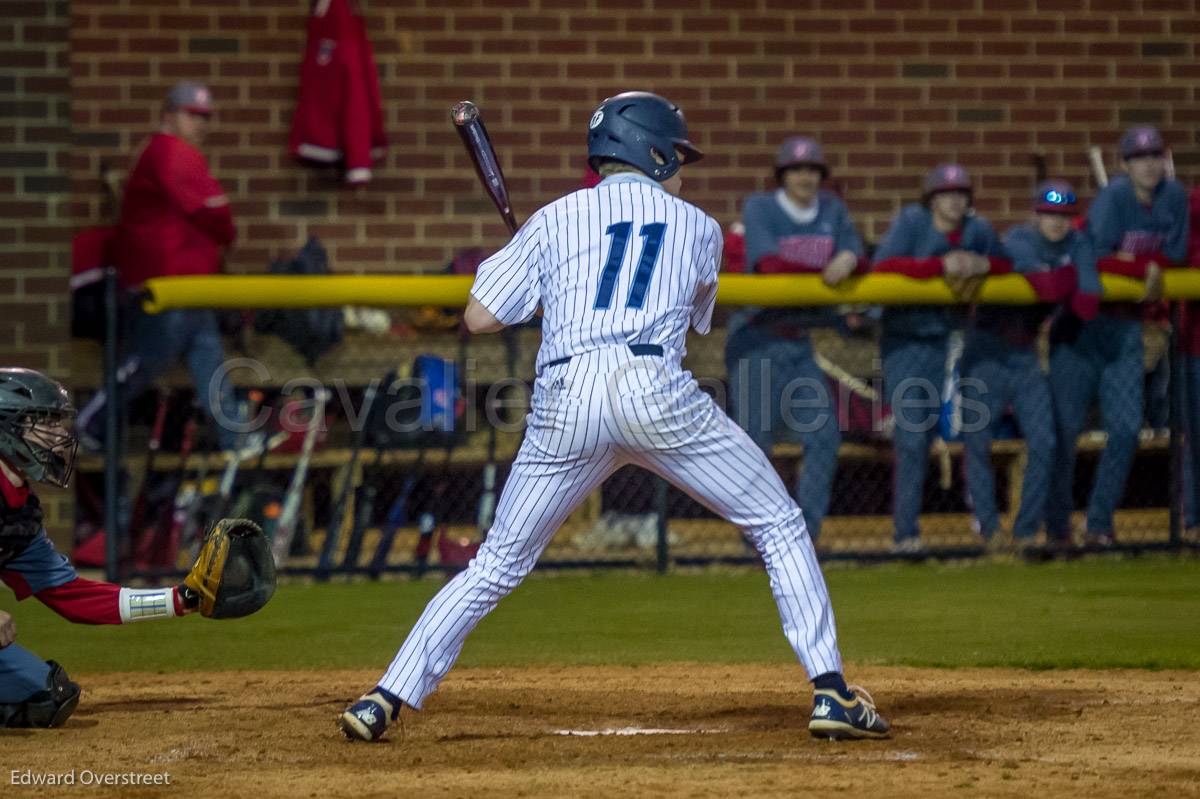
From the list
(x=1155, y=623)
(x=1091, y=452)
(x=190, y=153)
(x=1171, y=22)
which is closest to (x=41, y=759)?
(x=1155, y=623)

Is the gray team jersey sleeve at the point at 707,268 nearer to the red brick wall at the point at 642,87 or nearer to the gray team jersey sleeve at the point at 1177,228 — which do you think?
the gray team jersey sleeve at the point at 1177,228

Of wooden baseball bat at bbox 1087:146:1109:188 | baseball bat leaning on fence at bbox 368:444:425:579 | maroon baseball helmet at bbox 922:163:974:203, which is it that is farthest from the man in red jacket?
wooden baseball bat at bbox 1087:146:1109:188

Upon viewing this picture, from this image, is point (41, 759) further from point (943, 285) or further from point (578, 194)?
point (943, 285)

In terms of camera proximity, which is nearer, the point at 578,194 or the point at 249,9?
the point at 578,194

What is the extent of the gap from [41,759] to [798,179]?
575 cm

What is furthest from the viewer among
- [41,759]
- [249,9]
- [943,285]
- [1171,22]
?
[1171,22]

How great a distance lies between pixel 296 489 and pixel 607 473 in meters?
4.63

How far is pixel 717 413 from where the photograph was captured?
493 centimetres

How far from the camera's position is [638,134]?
5.07 metres

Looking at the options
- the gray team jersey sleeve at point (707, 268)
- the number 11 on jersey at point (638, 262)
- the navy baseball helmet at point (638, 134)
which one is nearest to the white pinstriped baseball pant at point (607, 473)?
the number 11 on jersey at point (638, 262)

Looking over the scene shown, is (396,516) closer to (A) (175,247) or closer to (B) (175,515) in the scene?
(B) (175,515)

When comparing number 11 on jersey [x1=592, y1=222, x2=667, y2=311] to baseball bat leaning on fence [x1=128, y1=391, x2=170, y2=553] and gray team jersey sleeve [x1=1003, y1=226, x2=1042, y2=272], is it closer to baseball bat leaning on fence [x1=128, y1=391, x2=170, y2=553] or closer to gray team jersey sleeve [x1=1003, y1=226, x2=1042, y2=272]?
baseball bat leaning on fence [x1=128, y1=391, x2=170, y2=553]

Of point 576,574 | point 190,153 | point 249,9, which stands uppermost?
point 249,9

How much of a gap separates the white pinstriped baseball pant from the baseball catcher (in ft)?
2.09
